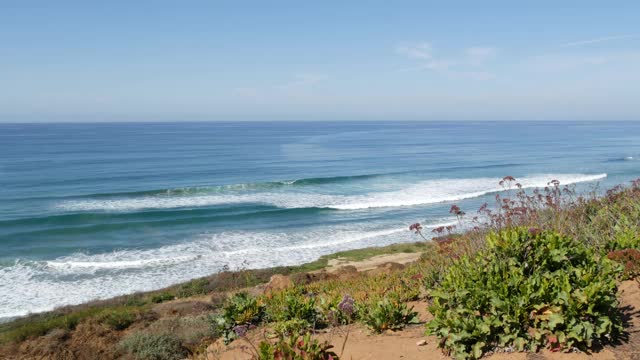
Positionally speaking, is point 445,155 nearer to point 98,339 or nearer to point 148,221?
point 148,221

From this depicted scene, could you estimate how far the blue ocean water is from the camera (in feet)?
71.2

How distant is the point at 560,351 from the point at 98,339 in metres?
8.95

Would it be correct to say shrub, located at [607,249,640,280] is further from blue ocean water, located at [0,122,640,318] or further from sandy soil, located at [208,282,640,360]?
blue ocean water, located at [0,122,640,318]

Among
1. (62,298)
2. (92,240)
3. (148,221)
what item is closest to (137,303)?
(62,298)

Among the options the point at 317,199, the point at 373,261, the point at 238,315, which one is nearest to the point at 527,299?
the point at 238,315

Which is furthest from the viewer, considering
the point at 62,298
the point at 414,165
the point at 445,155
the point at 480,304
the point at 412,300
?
the point at 445,155

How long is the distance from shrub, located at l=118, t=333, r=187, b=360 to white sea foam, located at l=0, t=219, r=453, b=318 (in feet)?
32.9

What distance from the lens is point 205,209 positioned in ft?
110

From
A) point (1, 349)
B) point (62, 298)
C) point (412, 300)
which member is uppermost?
point (412, 300)

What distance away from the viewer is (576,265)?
19.2ft

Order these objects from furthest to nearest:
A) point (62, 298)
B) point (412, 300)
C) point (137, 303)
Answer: point (62, 298) → point (137, 303) → point (412, 300)

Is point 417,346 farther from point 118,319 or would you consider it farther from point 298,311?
point 118,319

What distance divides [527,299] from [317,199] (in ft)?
105

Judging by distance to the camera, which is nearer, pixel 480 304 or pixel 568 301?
pixel 568 301
